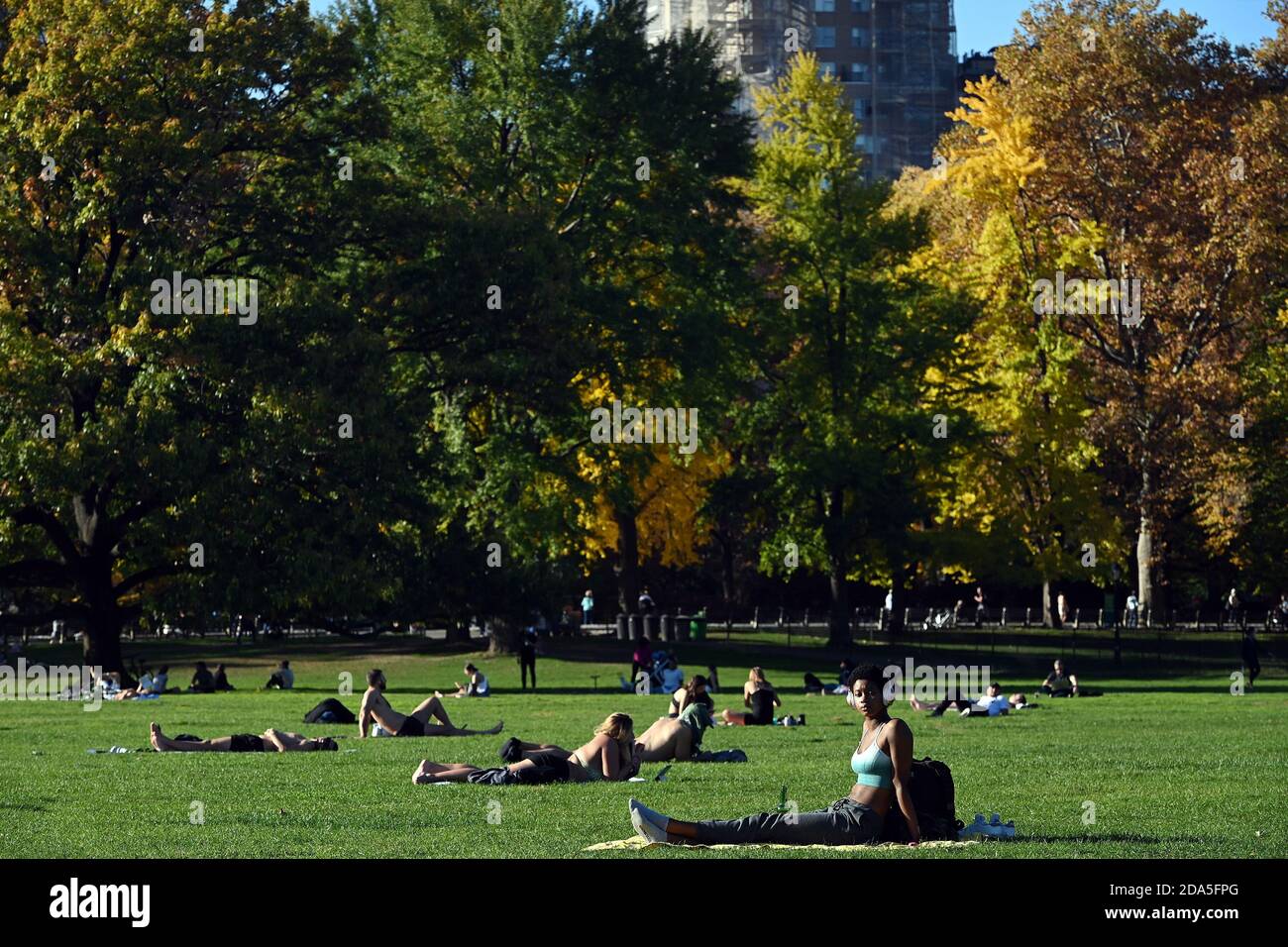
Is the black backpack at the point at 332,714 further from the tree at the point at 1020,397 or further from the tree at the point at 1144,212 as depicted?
the tree at the point at 1144,212

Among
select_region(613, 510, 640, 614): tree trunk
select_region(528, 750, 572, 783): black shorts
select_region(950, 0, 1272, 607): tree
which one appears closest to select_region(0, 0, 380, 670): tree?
select_region(528, 750, 572, 783): black shorts

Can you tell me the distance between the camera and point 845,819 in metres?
14.1

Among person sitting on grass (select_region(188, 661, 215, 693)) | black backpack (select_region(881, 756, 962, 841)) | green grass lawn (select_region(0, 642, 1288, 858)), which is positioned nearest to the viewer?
green grass lawn (select_region(0, 642, 1288, 858))

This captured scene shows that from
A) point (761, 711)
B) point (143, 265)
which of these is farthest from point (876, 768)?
point (143, 265)

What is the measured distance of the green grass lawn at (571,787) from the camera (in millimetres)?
14273

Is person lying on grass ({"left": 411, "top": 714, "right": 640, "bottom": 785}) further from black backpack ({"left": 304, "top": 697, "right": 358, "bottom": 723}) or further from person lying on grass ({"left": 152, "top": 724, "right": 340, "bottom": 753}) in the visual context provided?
black backpack ({"left": 304, "top": 697, "right": 358, "bottom": 723})

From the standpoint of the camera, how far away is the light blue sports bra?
14.3 meters

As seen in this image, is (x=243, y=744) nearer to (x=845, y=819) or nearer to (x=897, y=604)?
(x=845, y=819)

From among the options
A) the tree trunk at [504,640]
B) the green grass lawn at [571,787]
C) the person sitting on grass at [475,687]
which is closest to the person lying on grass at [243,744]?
the green grass lawn at [571,787]

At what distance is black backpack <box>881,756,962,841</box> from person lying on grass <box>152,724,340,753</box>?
38.5 ft

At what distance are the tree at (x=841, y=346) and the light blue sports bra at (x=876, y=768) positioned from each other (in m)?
43.1

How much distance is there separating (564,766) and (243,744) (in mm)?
6252
